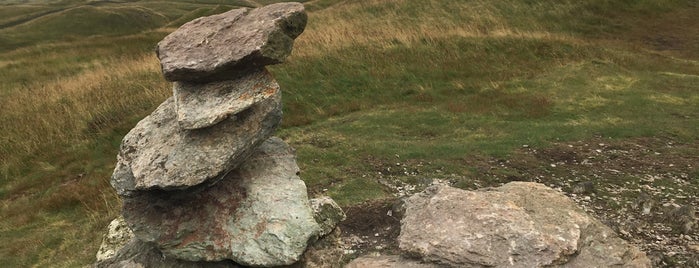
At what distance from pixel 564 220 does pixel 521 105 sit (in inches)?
588

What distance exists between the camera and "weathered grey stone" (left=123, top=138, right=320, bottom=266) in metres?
9.55

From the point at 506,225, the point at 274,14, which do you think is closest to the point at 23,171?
the point at 274,14

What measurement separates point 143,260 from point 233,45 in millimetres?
4735

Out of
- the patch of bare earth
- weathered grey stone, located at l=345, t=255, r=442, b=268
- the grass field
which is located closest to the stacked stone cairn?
weathered grey stone, located at l=345, t=255, r=442, b=268

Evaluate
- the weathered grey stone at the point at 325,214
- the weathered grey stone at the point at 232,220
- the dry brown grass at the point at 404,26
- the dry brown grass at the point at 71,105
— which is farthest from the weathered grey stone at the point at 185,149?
the dry brown grass at the point at 404,26

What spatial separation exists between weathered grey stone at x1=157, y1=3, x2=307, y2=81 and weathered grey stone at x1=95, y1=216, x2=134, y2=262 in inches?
159

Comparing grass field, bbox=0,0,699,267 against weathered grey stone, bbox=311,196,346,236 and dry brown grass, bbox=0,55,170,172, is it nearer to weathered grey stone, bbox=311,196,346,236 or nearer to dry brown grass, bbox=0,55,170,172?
dry brown grass, bbox=0,55,170,172

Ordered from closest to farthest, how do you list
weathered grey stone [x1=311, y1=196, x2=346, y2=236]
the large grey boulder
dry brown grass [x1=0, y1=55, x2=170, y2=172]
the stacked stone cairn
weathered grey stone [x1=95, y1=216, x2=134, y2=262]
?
the large grey boulder < the stacked stone cairn < weathered grey stone [x1=311, y1=196, x2=346, y2=236] < weathered grey stone [x1=95, y1=216, x2=134, y2=262] < dry brown grass [x1=0, y1=55, x2=170, y2=172]

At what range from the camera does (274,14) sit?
1080 centimetres

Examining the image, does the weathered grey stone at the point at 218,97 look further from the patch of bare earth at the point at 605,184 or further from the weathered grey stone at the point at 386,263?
the patch of bare earth at the point at 605,184

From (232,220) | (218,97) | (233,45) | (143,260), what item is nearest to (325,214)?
(232,220)

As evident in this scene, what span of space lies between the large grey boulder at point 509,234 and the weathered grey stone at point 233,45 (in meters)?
4.51

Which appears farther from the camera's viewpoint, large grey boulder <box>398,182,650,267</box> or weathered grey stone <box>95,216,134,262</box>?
weathered grey stone <box>95,216,134,262</box>

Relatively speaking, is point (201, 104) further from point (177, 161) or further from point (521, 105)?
point (521, 105)
